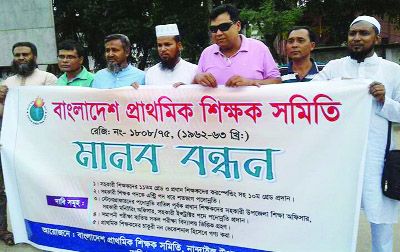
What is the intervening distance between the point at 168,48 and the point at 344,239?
6.57ft

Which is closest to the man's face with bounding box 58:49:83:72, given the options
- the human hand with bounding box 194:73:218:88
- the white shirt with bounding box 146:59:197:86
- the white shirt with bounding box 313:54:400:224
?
the white shirt with bounding box 146:59:197:86

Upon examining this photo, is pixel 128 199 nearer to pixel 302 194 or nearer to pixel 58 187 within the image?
pixel 58 187

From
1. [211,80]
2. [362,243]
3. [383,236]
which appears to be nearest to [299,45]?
[211,80]

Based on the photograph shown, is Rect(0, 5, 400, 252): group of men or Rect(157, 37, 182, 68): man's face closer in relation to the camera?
Rect(0, 5, 400, 252): group of men

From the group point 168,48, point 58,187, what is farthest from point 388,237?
point 58,187

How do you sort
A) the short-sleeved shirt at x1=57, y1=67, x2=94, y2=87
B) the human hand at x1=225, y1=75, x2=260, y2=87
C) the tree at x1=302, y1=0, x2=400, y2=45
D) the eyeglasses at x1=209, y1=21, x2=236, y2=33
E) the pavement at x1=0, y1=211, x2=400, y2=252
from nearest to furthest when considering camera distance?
the human hand at x1=225, y1=75, x2=260, y2=87, the eyeglasses at x1=209, y1=21, x2=236, y2=33, the pavement at x1=0, y1=211, x2=400, y2=252, the short-sleeved shirt at x1=57, y1=67, x2=94, y2=87, the tree at x1=302, y1=0, x2=400, y2=45

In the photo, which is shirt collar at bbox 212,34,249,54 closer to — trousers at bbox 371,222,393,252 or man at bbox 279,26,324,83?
man at bbox 279,26,324,83

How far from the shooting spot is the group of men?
104 inches

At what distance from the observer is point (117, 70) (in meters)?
3.66

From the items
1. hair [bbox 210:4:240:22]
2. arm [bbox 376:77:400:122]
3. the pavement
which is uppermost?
A: hair [bbox 210:4:240:22]

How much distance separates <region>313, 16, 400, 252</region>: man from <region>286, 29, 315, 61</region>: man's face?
1.60 feet

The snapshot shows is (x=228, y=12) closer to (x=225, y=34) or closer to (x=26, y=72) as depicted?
(x=225, y=34)

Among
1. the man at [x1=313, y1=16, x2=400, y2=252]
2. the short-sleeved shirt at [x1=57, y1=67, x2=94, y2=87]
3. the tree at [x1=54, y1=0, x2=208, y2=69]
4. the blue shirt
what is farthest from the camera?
the tree at [x1=54, y1=0, x2=208, y2=69]

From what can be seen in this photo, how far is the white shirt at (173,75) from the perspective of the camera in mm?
3463
